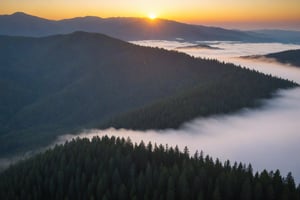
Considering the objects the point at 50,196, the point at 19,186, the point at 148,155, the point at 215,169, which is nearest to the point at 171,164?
the point at 148,155

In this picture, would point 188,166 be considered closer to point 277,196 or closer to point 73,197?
point 277,196

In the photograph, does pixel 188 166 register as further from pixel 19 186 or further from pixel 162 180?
pixel 19 186

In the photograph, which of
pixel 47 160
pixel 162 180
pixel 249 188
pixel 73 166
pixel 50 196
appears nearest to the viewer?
pixel 249 188

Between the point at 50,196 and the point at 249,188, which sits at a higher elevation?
the point at 249,188

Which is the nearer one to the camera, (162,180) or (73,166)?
(162,180)

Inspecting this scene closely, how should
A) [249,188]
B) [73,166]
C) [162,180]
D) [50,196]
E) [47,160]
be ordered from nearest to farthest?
[249,188], [162,180], [50,196], [73,166], [47,160]

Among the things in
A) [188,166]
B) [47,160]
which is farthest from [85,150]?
[188,166]
